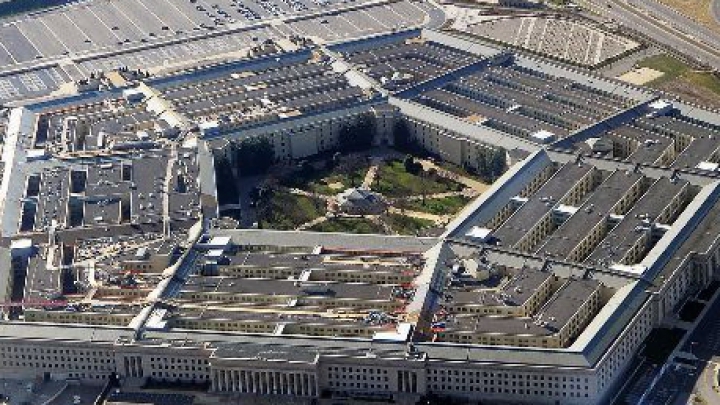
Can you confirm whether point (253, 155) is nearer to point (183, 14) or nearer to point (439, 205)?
point (439, 205)

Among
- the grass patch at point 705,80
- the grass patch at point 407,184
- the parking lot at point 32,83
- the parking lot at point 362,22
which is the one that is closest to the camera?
the grass patch at point 407,184

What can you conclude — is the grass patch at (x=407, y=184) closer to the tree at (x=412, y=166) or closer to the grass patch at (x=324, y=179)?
the tree at (x=412, y=166)

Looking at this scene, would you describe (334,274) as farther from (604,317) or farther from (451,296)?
(604,317)

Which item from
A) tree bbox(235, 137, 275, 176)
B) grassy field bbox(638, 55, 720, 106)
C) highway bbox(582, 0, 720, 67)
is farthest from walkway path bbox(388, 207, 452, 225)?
highway bbox(582, 0, 720, 67)

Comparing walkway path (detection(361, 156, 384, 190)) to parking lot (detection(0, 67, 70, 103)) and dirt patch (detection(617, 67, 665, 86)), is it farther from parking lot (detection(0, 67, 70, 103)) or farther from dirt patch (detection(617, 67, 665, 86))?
parking lot (detection(0, 67, 70, 103))

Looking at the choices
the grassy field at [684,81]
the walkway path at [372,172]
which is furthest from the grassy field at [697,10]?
the walkway path at [372,172]
